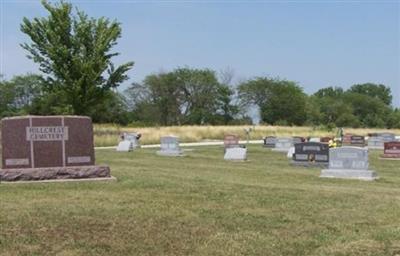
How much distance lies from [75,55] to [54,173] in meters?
33.2

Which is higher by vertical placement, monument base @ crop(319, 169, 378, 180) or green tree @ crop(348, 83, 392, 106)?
green tree @ crop(348, 83, 392, 106)

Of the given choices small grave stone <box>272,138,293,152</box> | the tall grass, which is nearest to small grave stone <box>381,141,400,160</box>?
small grave stone <box>272,138,293,152</box>

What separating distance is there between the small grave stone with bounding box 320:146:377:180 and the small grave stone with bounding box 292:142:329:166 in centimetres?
420

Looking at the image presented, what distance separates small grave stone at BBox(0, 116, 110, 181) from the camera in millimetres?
12766

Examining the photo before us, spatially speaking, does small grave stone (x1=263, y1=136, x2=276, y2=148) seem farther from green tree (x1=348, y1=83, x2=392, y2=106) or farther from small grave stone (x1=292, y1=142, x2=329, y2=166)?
green tree (x1=348, y1=83, x2=392, y2=106)

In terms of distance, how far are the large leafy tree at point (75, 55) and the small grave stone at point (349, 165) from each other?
28642 millimetres

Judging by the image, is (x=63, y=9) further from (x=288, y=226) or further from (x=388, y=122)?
(x=388, y=122)

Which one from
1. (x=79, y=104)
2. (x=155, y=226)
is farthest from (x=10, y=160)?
(x=79, y=104)

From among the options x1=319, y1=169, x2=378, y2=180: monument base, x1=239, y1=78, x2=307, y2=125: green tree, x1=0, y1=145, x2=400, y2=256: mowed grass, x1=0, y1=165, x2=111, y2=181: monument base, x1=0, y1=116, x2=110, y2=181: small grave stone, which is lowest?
x1=319, y1=169, x2=378, y2=180: monument base

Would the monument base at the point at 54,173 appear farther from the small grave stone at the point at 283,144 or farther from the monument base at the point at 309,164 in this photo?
the small grave stone at the point at 283,144

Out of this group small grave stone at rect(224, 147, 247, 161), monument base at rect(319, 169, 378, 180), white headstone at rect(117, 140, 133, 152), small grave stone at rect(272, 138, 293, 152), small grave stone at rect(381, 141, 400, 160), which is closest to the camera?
monument base at rect(319, 169, 378, 180)

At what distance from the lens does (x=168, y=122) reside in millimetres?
96938

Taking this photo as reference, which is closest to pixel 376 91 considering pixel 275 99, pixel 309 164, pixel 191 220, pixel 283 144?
pixel 275 99

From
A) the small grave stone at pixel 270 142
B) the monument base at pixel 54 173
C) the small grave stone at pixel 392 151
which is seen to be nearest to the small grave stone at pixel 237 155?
the small grave stone at pixel 392 151
